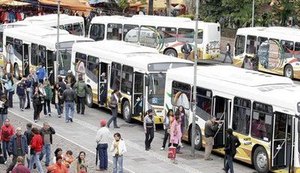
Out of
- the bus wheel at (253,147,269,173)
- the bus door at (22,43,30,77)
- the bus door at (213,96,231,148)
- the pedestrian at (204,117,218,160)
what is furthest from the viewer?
the bus door at (22,43,30,77)

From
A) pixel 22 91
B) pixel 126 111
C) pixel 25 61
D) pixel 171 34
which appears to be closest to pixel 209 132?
pixel 126 111

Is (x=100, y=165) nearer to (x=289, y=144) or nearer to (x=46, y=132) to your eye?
(x=46, y=132)

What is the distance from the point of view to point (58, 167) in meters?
18.6

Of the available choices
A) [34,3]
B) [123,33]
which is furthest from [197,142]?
[34,3]

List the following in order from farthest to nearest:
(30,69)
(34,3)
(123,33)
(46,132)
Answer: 1. (34,3)
2. (123,33)
3. (30,69)
4. (46,132)

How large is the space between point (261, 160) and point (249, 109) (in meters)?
1.70

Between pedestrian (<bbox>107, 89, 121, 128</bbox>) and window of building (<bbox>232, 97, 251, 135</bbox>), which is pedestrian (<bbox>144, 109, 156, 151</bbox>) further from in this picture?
pedestrian (<bbox>107, 89, 121, 128</bbox>)

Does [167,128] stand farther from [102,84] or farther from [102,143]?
[102,84]

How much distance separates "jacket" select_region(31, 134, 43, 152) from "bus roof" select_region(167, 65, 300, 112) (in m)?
6.86

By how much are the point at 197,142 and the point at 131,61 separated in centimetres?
548

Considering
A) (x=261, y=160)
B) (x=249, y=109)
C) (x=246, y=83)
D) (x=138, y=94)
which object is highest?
(x=246, y=83)

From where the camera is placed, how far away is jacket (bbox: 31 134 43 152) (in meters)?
21.6

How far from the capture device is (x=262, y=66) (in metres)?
44.4

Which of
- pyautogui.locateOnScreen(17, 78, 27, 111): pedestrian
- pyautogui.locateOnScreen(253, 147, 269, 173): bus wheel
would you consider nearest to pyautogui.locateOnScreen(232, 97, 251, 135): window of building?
pyautogui.locateOnScreen(253, 147, 269, 173): bus wheel
